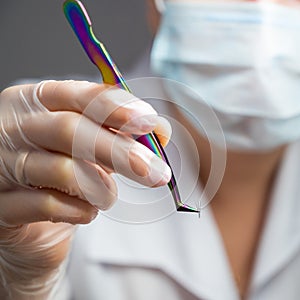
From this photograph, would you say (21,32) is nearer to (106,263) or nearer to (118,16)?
(118,16)

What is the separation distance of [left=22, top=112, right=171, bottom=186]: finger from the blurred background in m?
1.05

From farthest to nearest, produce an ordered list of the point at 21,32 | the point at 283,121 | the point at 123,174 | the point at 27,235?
the point at 21,32
the point at 283,121
the point at 27,235
the point at 123,174

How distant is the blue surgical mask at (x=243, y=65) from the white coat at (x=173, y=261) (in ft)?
0.52

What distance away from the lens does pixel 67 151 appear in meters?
0.57

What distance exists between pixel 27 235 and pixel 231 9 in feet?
1.46

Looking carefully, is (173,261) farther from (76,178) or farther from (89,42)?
(89,42)

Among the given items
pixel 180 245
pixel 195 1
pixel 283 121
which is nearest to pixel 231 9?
pixel 195 1

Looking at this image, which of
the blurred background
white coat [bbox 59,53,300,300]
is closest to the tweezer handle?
white coat [bbox 59,53,300,300]

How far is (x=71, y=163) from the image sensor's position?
0.57 metres

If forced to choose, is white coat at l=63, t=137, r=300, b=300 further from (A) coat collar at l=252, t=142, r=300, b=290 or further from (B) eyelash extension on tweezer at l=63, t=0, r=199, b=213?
(B) eyelash extension on tweezer at l=63, t=0, r=199, b=213

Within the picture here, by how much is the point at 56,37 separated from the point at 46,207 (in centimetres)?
109

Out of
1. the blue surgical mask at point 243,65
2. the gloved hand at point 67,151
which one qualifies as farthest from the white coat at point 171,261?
the gloved hand at point 67,151

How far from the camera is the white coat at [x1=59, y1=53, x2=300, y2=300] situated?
96cm

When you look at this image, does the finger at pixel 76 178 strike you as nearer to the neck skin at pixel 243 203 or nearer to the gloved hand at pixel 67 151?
the gloved hand at pixel 67 151
